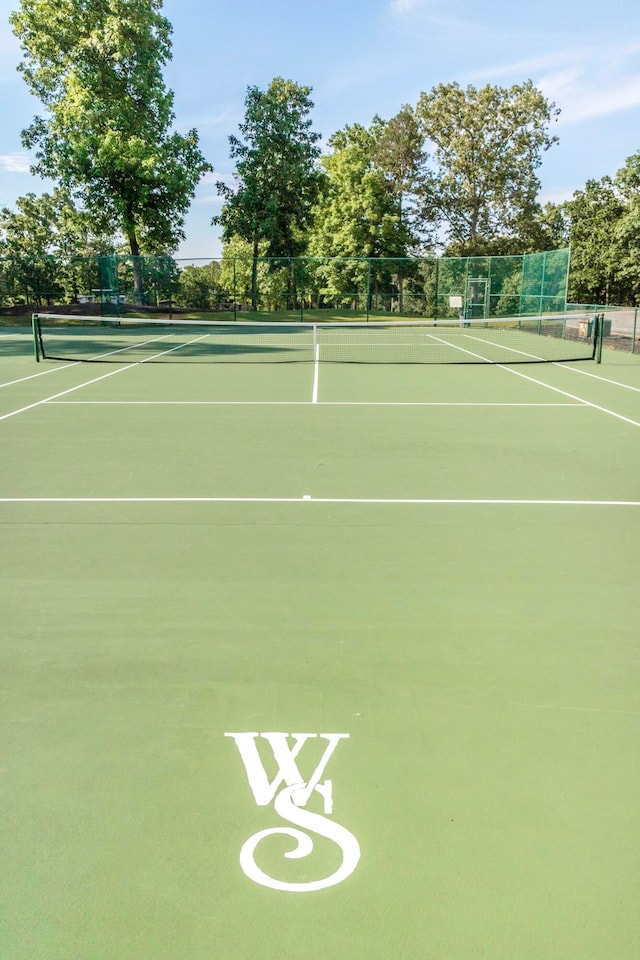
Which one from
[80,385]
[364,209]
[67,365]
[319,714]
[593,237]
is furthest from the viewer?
[593,237]

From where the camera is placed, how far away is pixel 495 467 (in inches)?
358

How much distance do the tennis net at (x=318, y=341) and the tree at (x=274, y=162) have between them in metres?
13.4

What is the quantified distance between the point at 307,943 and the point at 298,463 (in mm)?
6920

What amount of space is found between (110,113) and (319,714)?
45.1 metres

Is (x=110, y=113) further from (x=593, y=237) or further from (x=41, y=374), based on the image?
(x=593, y=237)

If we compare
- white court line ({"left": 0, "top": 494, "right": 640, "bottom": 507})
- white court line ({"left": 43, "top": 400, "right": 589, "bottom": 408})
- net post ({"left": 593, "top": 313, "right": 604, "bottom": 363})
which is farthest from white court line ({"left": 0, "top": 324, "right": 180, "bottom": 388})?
net post ({"left": 593, "top": 313, "right": 604, "bottom": 363})

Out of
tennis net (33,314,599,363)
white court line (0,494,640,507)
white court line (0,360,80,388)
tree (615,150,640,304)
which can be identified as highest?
tree (615,150,640,304)

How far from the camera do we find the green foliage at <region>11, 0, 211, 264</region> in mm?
41281

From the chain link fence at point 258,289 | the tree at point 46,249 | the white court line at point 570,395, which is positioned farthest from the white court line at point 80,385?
the tree at point 46,249

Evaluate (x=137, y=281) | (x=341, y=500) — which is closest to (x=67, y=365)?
(x=341, y=500)

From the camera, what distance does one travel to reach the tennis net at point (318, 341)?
75.5ft

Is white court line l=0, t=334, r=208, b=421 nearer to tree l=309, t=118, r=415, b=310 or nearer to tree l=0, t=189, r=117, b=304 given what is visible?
tree l=0, t=189, r=117, b=304

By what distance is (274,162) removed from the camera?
4859 cm

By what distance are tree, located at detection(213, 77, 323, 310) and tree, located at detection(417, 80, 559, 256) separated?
1070cm
